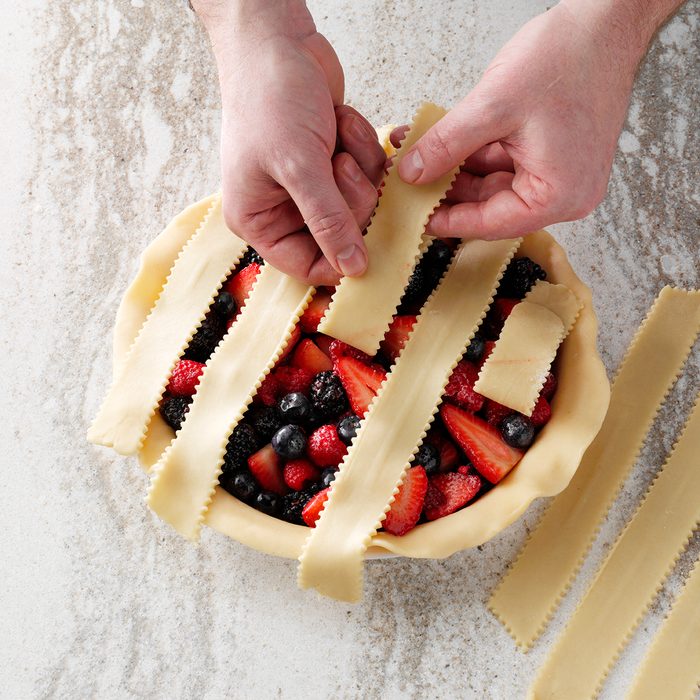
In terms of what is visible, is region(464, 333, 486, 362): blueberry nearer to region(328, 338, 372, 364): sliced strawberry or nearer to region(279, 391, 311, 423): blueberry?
region(328, 338, 372, 364): sliced strawberry

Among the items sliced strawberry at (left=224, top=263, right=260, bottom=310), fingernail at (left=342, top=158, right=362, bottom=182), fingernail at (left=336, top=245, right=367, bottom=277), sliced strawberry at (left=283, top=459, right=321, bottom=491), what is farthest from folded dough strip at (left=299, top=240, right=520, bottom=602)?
sliced strawberry at (left=224, top=263, right=260, bottom=310)

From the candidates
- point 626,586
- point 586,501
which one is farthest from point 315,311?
point 626,586

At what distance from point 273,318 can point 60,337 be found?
2.44 ft

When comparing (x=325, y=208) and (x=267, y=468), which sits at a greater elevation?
(x=325, y=208)

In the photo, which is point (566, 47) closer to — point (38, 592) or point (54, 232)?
point (54, 232)

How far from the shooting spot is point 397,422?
1869 millimetres

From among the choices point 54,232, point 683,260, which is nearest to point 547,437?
point 683,260

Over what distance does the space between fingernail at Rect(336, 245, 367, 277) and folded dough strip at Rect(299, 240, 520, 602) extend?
21 cm

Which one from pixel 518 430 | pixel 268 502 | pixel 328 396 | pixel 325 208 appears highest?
pixel 325 208

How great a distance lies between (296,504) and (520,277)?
2.40 ft

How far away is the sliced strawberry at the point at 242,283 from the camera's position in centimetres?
209

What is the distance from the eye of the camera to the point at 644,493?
2146mm

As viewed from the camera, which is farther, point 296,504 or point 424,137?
point 296,504

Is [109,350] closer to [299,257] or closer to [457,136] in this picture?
[299,257]
